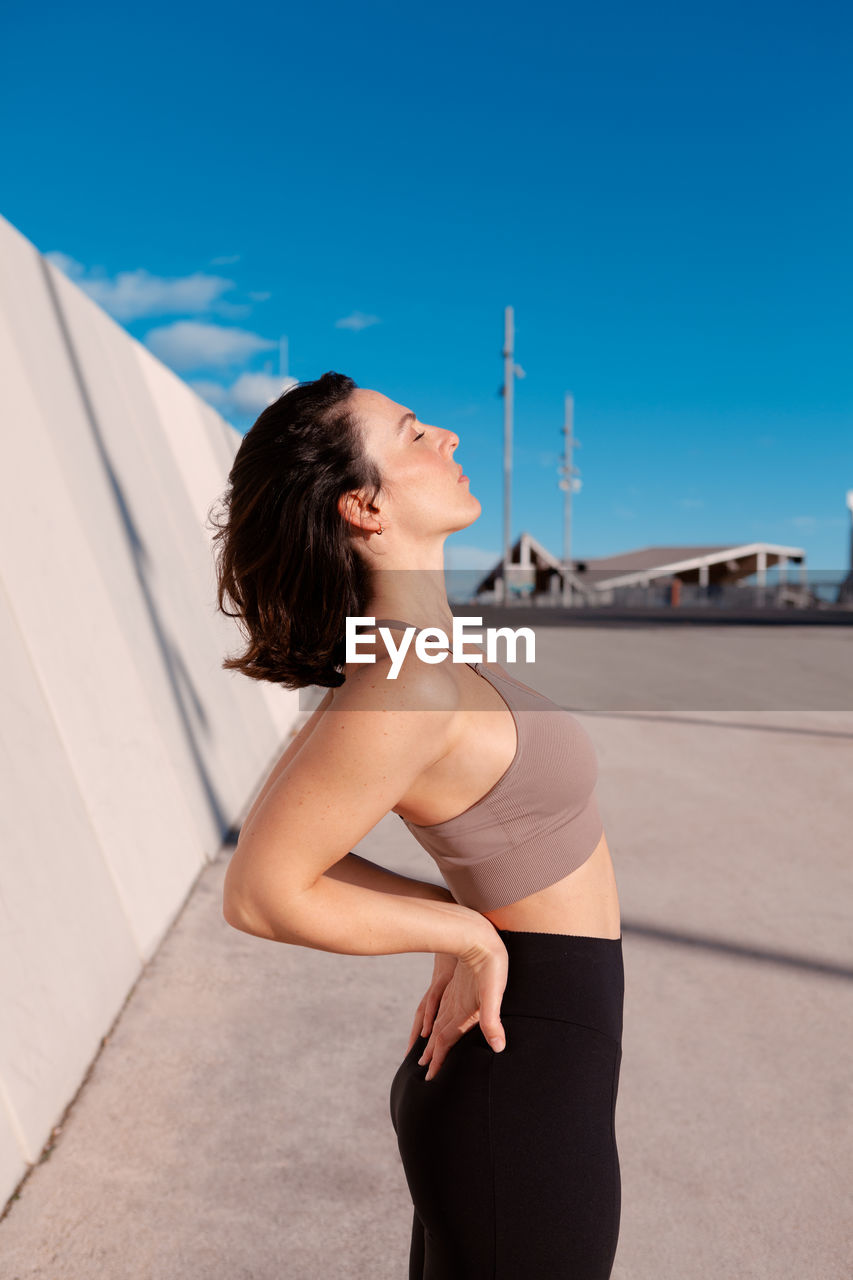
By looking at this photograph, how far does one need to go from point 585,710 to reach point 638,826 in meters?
4.67

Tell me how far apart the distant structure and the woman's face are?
41.3 meters

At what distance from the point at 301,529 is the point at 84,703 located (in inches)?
95.4

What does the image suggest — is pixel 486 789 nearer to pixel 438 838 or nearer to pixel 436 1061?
Answer: pixel 438 838

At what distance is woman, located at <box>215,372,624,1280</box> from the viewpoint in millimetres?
1193

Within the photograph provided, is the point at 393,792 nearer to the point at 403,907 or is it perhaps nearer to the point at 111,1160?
the point at 403,907

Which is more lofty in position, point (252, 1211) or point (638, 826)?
point (252, 1211)

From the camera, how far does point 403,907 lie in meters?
1.30

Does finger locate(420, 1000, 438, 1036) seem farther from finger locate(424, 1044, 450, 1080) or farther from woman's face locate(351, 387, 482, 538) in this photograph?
woman's face locate(351, 387, 482, 538)

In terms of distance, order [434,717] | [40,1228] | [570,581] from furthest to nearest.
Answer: [570,581], [40,1228], [434,717]

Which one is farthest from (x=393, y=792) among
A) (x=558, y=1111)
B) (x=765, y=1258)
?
(x=765, y=1258)

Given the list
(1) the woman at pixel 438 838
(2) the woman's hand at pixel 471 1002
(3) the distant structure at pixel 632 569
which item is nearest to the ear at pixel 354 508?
(1) the woman at pixel 438 838

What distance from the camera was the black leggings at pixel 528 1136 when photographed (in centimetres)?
127

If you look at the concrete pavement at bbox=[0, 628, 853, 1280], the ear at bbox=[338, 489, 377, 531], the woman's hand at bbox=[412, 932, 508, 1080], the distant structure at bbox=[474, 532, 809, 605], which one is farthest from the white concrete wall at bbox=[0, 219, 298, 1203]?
the distant structure at bbox=[474, 532, 809, 605]

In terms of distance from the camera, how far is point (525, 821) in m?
1.33
